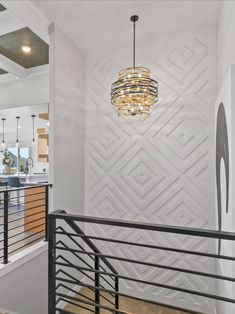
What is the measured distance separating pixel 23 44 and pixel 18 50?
24cm

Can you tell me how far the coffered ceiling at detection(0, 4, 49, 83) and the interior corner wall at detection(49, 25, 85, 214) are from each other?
1.77ft


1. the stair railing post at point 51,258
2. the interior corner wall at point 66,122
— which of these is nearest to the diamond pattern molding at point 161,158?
the interior corner wall at point 66,122

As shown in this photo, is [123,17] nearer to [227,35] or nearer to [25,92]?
[227,35]

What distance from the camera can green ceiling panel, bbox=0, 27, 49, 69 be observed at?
A: 320 centimetres

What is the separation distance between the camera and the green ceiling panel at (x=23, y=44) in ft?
10.5

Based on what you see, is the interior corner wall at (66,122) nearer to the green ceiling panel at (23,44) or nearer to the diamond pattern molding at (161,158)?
the diamond pattern molding at (161,158)

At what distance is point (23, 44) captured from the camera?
345cm

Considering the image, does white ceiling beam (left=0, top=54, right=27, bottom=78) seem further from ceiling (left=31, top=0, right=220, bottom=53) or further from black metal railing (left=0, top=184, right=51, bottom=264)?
black metal railing (left=0, top=184, right=51, bottom=264)

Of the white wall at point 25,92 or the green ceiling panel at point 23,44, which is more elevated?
the green ceiling panel at point 23,44

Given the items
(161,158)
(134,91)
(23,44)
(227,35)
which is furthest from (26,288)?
(23,44)

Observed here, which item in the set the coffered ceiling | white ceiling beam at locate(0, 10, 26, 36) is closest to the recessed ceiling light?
the coffered ceiling

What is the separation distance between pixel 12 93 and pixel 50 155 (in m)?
2.76

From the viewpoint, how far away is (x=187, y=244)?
2980 mm

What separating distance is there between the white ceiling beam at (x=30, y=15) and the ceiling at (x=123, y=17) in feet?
0.23
